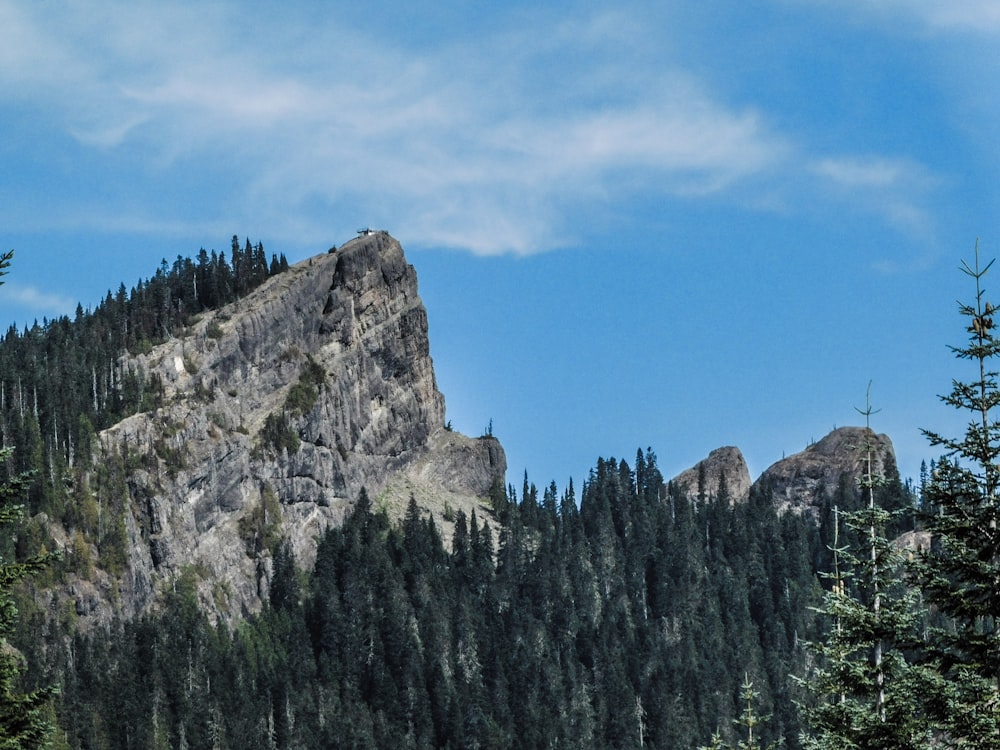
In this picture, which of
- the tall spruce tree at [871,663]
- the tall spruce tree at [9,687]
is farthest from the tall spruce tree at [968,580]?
the tall spruce tree at [9,687]

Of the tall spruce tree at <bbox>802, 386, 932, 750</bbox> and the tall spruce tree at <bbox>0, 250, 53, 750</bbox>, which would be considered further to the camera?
the tall spruce tree at <bbox>802, 386, 932, 750</bbox>

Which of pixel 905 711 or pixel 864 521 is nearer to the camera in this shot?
pixel 905 711

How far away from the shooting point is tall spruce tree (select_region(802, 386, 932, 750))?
39625 mm

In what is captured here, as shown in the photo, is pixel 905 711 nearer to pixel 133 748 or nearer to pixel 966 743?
pixel 966 743

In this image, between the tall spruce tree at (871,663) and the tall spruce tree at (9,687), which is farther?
the tall spruce tree at (871,663)

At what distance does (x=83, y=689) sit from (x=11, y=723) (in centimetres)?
16063

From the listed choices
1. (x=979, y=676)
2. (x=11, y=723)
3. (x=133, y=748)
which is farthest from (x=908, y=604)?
(x=133, y=748)

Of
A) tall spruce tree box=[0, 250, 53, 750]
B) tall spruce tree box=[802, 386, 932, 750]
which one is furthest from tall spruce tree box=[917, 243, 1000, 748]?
tall spruce tree box=[0, 250, 53, 750]

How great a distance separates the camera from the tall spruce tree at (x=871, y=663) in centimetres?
3962

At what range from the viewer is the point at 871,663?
144ft

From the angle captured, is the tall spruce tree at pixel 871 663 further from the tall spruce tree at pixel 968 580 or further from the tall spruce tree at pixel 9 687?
the tall spruce tree at pixel 9 687

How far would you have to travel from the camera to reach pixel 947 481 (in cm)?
3391

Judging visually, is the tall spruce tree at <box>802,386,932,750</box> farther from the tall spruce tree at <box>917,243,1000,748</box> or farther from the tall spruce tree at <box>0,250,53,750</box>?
the tall spruce tree at <box>0,250,53,750</box>

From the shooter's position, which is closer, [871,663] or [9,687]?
[9,687]
